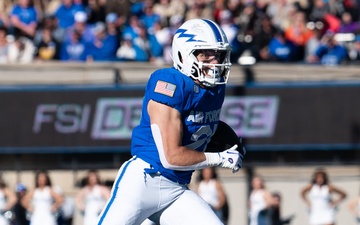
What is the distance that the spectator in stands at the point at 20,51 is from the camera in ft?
48.2

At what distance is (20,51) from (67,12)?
3.83 feet

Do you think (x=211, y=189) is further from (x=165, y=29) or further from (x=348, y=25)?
(x=348, y=25)

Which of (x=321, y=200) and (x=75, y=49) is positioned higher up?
(x=75, y=49)

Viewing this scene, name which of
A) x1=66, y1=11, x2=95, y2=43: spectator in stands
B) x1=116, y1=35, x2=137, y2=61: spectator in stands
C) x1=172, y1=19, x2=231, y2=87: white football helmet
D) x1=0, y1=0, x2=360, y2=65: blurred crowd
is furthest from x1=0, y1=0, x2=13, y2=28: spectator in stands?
x1=172, y1=19, x2=231, y2=87: white football helmet

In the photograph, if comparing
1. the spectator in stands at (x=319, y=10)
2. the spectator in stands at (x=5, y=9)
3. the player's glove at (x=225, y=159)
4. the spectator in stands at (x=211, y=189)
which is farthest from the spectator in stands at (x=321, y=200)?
the player's glove at (x=225, y=159)

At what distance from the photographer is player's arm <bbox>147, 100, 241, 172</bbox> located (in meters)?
5.91

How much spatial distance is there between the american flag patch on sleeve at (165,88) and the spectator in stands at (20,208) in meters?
7.57

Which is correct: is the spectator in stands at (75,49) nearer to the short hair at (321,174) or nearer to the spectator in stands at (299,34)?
the spectator in stands at (299,34)

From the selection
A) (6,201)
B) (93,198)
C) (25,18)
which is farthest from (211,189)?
(25,18)

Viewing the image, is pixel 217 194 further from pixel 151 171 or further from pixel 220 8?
pixel 151 171

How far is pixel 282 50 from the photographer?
14.5m

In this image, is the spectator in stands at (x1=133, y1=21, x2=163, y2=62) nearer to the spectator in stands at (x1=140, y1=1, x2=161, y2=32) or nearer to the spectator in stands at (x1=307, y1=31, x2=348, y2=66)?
the spectator in stands at (x1=140, y1=1, x2=161, y2=32)

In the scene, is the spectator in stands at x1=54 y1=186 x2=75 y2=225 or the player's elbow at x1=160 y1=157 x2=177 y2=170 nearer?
the player's elbow at x1=160 y1=157 x2=177 y2=170

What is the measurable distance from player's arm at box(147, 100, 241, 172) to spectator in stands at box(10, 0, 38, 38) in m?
9.61
